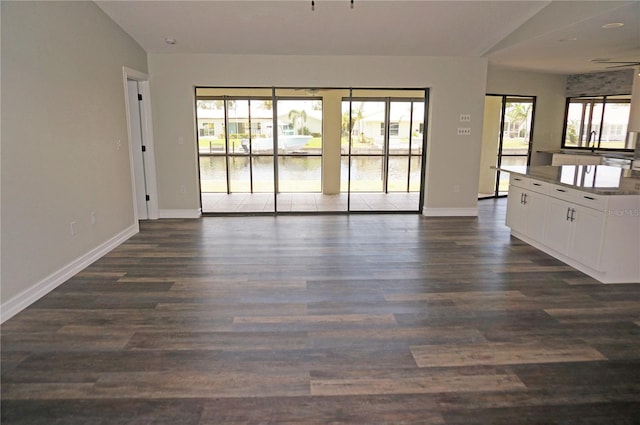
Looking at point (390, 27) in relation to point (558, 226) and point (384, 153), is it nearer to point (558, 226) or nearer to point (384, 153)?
point (558, 226)

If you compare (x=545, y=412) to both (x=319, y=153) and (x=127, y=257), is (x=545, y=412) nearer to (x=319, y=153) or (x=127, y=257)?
(x=127, y=257)

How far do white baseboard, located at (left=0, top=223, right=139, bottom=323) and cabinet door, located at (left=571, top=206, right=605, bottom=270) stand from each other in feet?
17.2

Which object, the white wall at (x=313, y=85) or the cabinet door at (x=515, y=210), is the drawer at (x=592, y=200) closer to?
the cabinet door at (x=515, y=210)

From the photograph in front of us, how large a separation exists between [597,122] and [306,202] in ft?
21.0

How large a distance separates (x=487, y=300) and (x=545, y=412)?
146 cm

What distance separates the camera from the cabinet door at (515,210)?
17.4 ft

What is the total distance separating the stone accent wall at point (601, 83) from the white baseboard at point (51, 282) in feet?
30.3

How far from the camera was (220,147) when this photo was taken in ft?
28.2

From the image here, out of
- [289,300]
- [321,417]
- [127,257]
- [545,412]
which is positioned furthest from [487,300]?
[127,257]

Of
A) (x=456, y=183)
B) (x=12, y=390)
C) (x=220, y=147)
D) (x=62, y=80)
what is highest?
(x=62, y=80)

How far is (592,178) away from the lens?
14.7 ft

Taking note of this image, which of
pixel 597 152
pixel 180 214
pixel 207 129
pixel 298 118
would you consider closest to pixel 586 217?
pixel 597 152

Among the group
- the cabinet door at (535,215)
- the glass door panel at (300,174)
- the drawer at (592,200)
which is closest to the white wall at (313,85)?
the cabinet door at (535,215)

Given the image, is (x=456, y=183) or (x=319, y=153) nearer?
(x=456, y=183)
